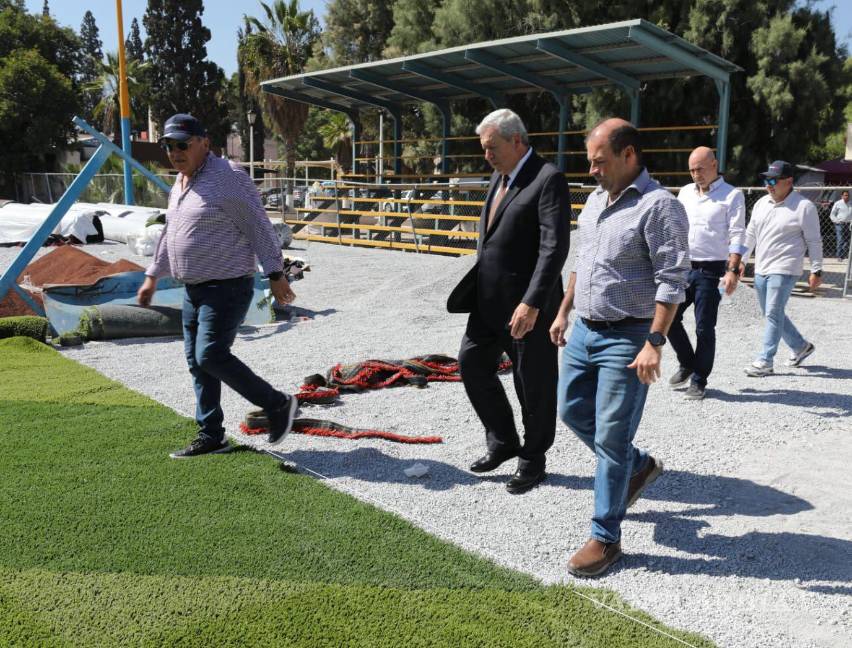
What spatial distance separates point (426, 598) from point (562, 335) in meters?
1.41

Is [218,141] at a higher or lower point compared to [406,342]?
higher

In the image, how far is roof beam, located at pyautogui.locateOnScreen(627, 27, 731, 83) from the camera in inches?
529

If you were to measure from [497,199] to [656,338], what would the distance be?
4.47ft

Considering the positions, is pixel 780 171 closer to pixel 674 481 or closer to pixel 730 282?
pixel 730 282

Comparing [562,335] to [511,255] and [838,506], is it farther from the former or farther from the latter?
[838,506]

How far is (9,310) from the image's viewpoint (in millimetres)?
8891

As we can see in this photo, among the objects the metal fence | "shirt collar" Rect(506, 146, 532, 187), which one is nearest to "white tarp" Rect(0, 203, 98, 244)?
the metal fence

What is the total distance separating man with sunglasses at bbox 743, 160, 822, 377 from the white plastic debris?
3437 millimetres

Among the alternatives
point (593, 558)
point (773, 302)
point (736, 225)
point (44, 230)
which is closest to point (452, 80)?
point (44, 230)

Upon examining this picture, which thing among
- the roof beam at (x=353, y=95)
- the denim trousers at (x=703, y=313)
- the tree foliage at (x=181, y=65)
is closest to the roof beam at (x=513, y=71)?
the roof beam at (x=353, y=95)

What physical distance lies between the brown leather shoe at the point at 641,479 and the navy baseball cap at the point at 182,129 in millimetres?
2975

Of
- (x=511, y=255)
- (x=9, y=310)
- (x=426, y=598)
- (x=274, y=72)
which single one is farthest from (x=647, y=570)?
(x=274, y=72)

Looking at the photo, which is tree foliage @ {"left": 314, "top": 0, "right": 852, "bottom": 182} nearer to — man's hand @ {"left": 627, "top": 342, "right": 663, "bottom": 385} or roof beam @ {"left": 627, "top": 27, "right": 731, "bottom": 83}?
roof beam @ {"left": 627, "top": 27, "right": 731, "bottom": 83}

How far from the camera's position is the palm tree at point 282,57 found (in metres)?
38.2
